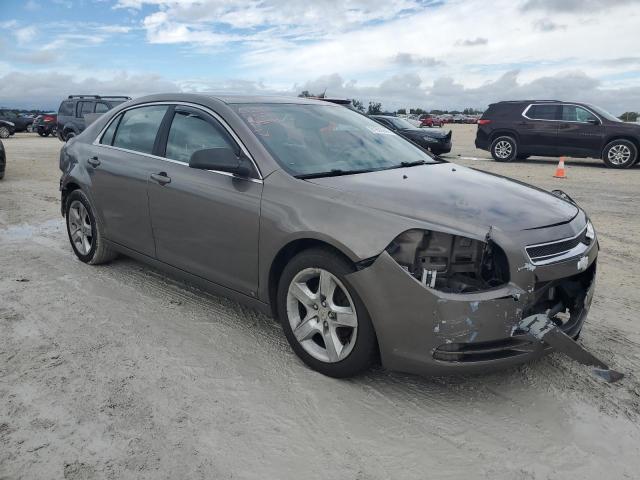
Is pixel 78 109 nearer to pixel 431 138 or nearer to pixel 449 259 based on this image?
pixel 431 138

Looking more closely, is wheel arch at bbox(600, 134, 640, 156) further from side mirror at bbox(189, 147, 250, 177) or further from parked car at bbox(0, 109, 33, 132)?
parked car at bbox(0, 109, 33, 132)

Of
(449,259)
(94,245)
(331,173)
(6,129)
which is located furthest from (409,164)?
(6,129)

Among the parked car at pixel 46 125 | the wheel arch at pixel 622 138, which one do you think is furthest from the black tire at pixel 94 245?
the parked car at pixel 46 125

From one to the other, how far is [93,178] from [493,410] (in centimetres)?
386

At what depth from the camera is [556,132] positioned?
14.9 metres

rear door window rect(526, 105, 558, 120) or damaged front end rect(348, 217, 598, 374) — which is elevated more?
rear door window rect(526, 105, 558, 120)

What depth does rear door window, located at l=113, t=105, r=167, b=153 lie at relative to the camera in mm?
4356

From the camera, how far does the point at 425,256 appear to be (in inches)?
110

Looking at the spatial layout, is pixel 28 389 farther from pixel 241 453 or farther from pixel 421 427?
pixel 421 427

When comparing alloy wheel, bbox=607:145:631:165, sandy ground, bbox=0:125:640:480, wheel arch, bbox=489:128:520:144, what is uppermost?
wheel arch, bbox=489:128:520:144

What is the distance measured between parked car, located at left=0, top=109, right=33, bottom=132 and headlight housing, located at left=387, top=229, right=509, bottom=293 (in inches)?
1314

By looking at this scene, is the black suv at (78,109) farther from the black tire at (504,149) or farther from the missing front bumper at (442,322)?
the missing front bumper at (442,322)

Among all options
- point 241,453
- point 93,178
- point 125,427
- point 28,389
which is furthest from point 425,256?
point 93,178

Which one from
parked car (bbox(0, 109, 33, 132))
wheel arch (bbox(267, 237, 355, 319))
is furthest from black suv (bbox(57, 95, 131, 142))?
wheel arch (bbox(267, 237, 355, 319))
